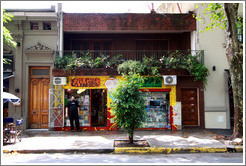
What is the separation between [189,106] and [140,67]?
3.77m

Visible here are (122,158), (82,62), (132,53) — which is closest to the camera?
(122,158)

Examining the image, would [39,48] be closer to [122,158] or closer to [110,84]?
[110,84]

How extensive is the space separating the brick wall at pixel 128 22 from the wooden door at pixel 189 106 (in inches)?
146

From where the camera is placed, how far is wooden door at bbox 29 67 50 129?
12.4 m

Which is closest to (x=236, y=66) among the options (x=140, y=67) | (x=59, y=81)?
(x=140, y=67)

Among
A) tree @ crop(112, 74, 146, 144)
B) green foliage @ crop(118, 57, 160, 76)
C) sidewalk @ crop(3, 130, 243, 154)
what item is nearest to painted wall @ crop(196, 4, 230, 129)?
sidewalk @ crop(3, 130, 243, 154)

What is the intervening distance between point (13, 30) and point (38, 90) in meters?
3.67

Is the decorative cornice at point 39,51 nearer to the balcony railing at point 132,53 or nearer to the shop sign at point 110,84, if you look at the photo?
the balcony railing at point 132,53

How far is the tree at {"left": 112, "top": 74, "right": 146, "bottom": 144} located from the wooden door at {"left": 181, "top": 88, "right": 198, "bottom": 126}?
4928 mm

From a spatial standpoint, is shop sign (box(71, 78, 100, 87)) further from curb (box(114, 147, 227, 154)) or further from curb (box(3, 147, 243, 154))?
curb (box(114, 147, 227, 154))

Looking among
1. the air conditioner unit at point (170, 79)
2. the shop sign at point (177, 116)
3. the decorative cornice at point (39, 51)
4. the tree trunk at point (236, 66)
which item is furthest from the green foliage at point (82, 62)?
the tree trunk at point (236, 66)

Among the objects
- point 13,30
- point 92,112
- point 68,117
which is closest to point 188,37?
point 92,112

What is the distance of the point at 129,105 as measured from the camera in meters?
8.33

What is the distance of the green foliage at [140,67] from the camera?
11672 millimetres
